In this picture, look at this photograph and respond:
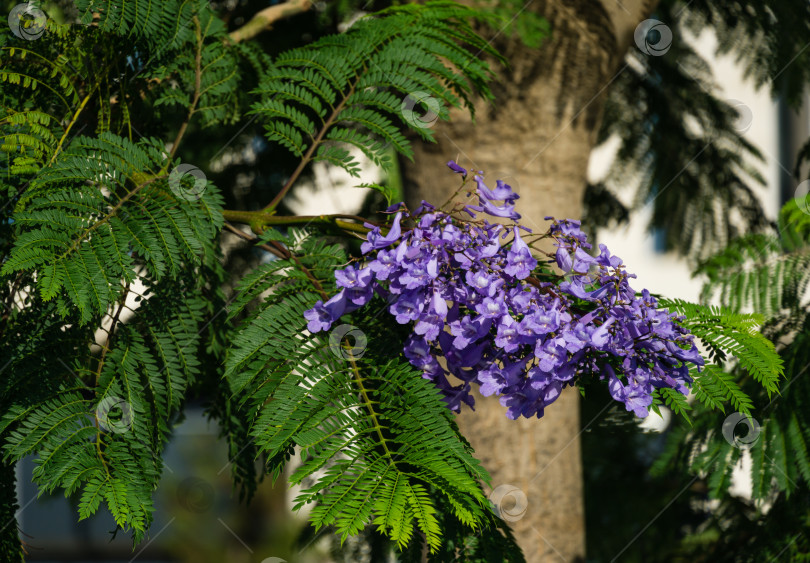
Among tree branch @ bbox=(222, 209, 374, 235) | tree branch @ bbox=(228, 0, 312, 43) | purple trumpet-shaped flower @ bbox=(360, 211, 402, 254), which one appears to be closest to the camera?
purple trumpet-shaped flower @ bbox=(360, 211, 402, 254)

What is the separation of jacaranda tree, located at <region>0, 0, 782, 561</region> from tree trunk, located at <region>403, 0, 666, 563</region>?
89 cm

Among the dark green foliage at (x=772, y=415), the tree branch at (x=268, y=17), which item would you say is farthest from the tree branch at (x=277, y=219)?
the dark green foliage at (x=772, y=415)

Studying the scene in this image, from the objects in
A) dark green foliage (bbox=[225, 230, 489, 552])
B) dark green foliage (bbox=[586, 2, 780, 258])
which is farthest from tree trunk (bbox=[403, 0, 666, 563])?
dark green foliage (bbox=[225, 230, 489, 552])

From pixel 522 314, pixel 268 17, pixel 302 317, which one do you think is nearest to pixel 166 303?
pixel 302 317

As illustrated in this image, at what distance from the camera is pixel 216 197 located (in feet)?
5.04

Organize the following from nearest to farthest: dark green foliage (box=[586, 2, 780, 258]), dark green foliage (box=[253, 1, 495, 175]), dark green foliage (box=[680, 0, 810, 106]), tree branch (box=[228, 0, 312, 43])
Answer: dark green foliage (box=[253, 1, 495, 175]), tree branch (box=[228, 0, 312, 43]), dark green foliage (box=[680, 0, 810, 106]), dark green foliage (box=[586, 2, 780, 258])

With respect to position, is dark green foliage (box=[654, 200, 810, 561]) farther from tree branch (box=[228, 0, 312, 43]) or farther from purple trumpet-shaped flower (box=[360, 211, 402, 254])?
tree branch (box=[228, 0, 312, 43])

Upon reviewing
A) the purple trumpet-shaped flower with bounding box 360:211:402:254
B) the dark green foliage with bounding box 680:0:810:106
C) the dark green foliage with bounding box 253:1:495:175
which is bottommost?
the purple trumpet-shaped flower with bounding box 360:211:402:254

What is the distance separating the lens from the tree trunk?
9.00 feet

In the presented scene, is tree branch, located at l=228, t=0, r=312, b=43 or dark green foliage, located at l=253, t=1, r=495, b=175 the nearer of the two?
dark green foliage, located at l=253, t=1, r=495, b=175

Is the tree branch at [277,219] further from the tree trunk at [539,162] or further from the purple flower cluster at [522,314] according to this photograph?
the tree trunk at [539,162]

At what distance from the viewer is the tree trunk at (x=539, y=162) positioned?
2742 millimetres

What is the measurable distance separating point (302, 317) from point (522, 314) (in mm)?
415

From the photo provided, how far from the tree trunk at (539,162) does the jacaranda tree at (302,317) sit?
0.89 m
